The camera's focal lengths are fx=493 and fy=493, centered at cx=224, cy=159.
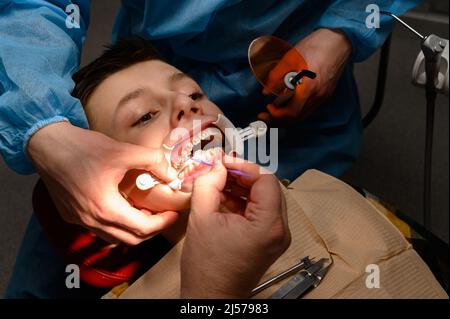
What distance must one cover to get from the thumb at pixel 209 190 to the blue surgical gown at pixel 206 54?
0.26 meters

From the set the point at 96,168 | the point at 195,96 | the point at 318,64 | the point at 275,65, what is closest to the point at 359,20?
the point at 318,64

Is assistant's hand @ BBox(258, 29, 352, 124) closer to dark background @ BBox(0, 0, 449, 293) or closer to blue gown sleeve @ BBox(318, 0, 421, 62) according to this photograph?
blue gown sleeve @ BBox(318, 0, 421, 62)

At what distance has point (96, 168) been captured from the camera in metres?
0.74

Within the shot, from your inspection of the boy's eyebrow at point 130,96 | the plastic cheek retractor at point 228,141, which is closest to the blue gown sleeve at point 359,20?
the plastic cheek retractor at point 228,141

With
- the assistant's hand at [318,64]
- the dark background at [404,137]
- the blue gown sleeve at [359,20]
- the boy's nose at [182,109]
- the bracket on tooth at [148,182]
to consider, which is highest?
the blue gown sleeve at [359,20]

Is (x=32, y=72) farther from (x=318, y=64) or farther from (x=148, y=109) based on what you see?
(x=318, y=64)

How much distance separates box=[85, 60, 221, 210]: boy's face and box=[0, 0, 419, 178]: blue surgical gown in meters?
0.06

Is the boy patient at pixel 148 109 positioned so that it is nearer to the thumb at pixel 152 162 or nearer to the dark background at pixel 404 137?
the thumb at pixel 152 162

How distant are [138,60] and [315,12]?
0.39 meters

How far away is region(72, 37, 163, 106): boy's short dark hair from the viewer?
93cm

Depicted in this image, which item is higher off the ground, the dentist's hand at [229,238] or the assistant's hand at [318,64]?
the assistant's hand at [318,64]

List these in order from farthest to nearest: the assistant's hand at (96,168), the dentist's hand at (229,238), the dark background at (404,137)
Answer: the dark background at (404,137) < the assistant's hand at (96,168) < the dentist's hand at (229,238)

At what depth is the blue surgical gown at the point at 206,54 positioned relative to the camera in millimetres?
789

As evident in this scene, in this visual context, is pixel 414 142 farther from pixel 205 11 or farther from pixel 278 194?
pixel 278 194
